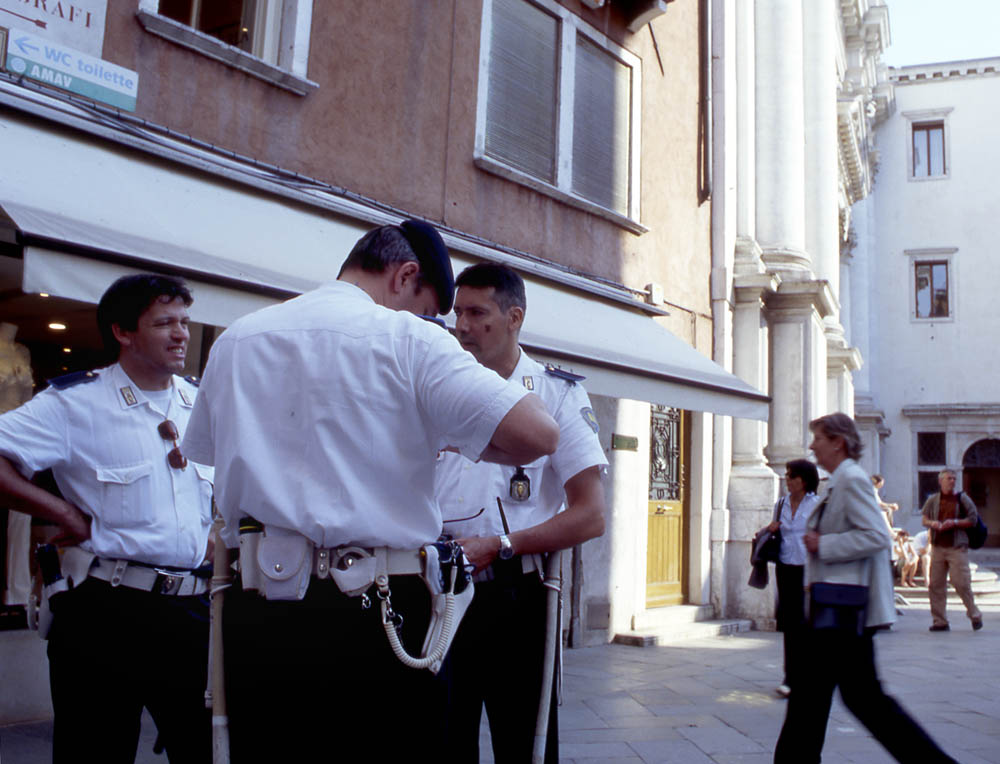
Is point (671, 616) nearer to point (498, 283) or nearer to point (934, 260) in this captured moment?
point (498, 283)

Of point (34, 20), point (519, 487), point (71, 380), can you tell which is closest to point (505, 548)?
point (519, 487)

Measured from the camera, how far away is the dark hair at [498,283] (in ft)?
11.5

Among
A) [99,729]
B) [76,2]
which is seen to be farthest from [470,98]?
[99,729]

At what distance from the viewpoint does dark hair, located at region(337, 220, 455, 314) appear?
2354 mm

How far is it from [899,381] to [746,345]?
21.1m

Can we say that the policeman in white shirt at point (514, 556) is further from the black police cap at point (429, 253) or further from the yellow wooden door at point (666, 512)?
the yellow wooden door at point (666, 512)

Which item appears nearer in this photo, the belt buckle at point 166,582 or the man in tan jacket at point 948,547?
the belt buckle at point 166,582

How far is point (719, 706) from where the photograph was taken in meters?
7.50

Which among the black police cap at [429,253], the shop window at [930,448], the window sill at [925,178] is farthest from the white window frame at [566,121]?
the window sill at [925,178]

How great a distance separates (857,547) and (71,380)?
3.40 meters

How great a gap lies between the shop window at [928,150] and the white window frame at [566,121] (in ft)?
85.5

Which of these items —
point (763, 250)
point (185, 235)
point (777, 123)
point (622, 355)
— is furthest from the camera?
point (777, 123)

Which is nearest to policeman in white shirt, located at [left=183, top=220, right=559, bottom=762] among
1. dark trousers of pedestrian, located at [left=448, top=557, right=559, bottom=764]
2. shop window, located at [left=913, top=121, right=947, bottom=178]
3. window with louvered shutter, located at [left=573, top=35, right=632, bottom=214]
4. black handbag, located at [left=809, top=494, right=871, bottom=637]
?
dark trousers of pedestrian, located at [left=448, top=557, right=559, bottom=764]

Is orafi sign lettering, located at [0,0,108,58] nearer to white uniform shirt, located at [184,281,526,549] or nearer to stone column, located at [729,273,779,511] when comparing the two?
white uniform shirt, located at [184,281,526,549]
